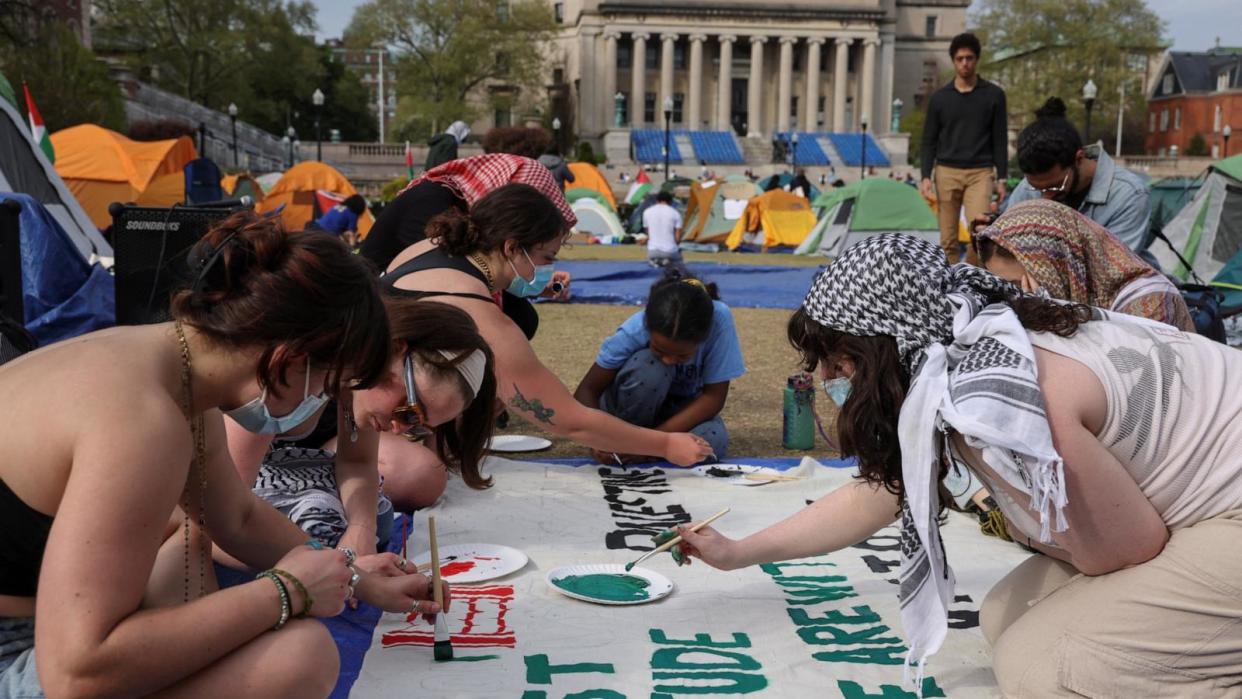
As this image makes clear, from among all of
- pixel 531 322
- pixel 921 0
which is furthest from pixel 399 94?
pixel 531 322

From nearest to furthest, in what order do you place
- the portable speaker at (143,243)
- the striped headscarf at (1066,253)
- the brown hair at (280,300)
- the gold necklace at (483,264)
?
the brown hair at (280,300), the striped headscarf at (1066,253), the gold necklace at (483,264), the portable speaker at (143,243)

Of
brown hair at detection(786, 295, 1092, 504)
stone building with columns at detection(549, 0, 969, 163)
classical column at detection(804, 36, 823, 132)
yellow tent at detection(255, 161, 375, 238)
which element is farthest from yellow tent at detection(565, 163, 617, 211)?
classical column at detection(804, 36, 823, 132)

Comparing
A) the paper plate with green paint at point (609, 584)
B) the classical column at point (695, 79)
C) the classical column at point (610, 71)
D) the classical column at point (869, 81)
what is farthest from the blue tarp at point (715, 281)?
the classical column at point (869, 81)

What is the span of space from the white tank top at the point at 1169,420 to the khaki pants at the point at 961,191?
5.86 metres

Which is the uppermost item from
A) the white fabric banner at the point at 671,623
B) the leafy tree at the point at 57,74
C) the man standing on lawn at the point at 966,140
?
the leafy tree at the point at 57,74

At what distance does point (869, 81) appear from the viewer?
216ft

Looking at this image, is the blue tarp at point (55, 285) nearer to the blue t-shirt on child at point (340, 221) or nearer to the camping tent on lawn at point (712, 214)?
the blue t-shirt on child at point (340, 221)

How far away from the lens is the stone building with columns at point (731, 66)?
64.7 meters

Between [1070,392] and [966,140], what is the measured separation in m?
6.20

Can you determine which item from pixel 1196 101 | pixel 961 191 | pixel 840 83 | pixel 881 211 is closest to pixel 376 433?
pixel 961 191

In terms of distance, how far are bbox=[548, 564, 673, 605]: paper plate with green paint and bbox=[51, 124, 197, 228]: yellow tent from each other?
1736cm

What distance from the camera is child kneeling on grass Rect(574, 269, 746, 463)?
4.33 metres

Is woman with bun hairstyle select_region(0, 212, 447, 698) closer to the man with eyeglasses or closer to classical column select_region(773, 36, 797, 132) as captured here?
the man with eyeglasses

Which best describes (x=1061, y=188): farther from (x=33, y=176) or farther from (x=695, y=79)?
(x=695, y=79)
